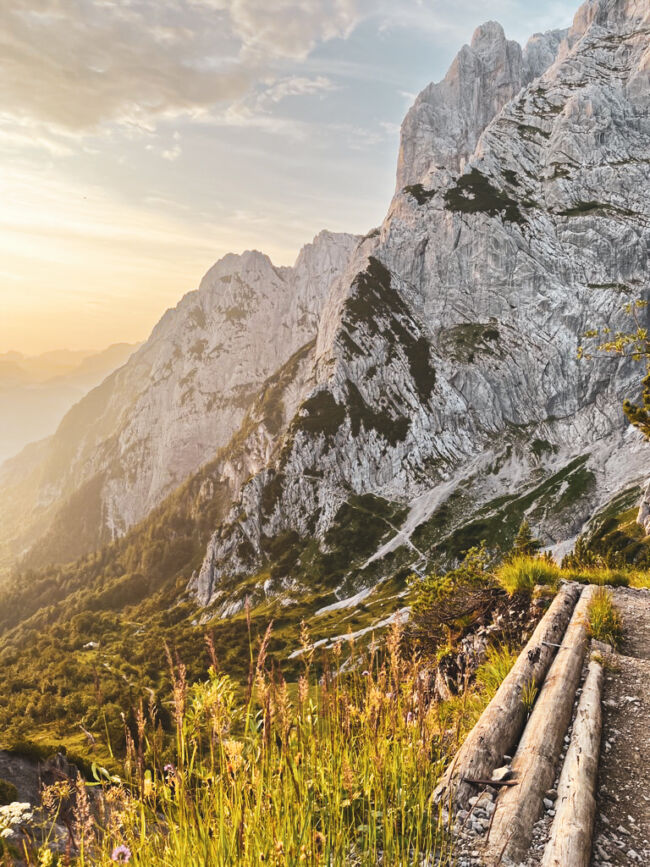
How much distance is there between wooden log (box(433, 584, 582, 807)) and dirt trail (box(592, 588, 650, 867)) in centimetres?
103

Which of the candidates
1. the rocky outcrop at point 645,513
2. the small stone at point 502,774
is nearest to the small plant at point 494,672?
the small stone at point 502,774

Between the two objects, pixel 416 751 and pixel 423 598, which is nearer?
pixel 416 751

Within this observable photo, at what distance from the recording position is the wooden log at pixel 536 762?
444cm

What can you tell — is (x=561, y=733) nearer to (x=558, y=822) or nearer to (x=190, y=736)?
(x=558, y=822)

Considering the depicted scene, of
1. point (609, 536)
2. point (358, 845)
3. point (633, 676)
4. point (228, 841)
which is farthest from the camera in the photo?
point (609, 536)

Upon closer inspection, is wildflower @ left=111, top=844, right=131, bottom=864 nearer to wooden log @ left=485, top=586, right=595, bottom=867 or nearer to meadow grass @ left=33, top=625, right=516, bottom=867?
meadow grass @ left=33, top=625, right=516, bottom=867

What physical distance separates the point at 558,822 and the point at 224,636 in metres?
149

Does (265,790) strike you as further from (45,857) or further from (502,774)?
(502,774)

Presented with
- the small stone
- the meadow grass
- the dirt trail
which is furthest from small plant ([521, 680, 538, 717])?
the meadow grass

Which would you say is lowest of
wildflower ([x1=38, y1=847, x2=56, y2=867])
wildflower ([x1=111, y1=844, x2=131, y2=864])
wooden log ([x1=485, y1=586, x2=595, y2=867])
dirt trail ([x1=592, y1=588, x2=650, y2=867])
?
dirt trail ([x1=592, y1=588, x2=650, y2=867])

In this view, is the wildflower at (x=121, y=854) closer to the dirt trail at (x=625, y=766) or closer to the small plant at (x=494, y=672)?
the dirt trail at (x=625, y=766)

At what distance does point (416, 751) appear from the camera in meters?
4.95

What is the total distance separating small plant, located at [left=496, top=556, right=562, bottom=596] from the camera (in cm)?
1383

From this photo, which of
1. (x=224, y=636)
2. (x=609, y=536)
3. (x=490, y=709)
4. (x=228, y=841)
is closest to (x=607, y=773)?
(x=490, y=709)
